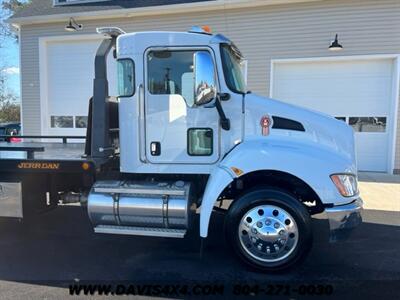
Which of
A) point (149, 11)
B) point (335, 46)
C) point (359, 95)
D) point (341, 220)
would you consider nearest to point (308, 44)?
point (335, 46)

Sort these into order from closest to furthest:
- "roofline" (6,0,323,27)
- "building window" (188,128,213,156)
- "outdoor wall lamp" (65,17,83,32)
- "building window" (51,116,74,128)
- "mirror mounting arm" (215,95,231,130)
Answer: "mirror mounting arm" (215,95,231,130) → "building window" (188,128,213,156) → "roofline" (6,0,323,27) → "outdoor wall lamp" (65,17,83,32) → "building window" (51,116,74,128)

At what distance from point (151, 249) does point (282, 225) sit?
1795 millimetres

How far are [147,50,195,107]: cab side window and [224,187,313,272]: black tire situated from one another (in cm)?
132

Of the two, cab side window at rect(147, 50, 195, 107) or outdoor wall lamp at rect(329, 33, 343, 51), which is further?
outdoor wall lamp at rect(329, 33, 343, 51)

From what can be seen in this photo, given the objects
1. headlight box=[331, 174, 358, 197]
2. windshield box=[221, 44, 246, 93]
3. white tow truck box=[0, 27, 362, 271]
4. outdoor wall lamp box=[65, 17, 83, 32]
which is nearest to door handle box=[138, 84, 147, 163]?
white tow truck box=[0, 27, 362, 271]

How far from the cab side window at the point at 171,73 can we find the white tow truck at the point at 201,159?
12mm

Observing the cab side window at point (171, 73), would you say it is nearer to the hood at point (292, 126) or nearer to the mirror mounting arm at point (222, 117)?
the mirror mounting arm at point (222, 117)

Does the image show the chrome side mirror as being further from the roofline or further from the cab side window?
the roofline

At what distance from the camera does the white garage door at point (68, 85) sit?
12414mm

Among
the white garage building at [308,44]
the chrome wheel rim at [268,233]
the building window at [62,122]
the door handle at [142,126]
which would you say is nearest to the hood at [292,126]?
the chrome wheel rim at [268,233]

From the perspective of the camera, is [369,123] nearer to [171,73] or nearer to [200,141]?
[200,141]

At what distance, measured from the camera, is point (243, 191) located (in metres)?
4.26

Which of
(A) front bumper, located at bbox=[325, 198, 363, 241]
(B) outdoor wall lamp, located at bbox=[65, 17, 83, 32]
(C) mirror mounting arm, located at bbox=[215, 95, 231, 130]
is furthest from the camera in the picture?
(B) outdoor wall lamp, located at bbox=[65, 17, 83, 32]

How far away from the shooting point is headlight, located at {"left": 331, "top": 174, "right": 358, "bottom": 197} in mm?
3916
